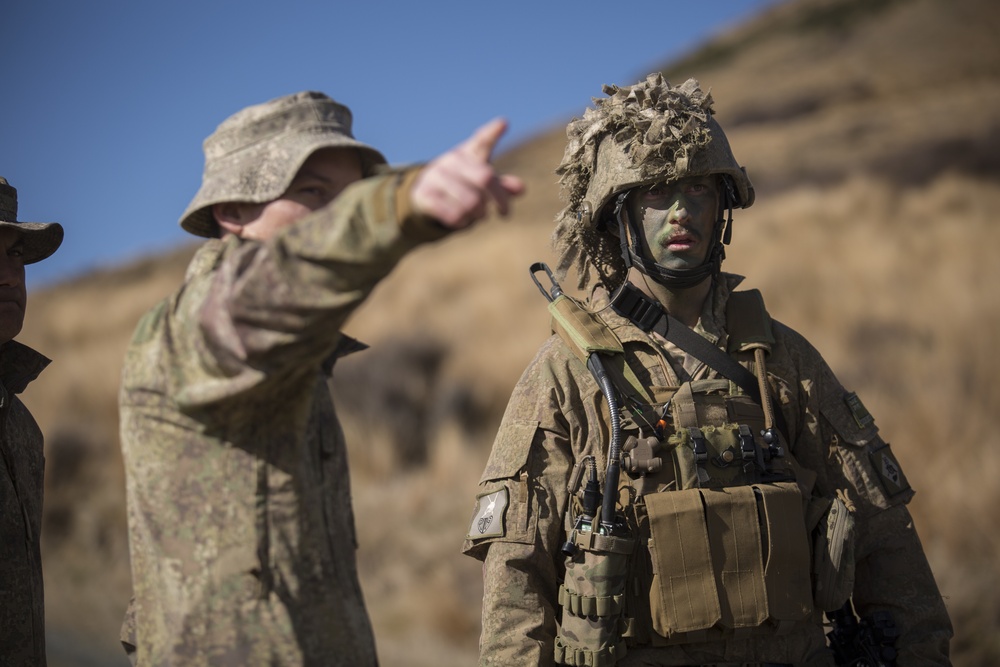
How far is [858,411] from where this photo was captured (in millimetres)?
3762

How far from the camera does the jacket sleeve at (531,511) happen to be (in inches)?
131

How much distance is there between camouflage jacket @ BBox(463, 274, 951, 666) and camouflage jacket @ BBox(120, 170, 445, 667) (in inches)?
35.5

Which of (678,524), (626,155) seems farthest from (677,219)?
(678,524)

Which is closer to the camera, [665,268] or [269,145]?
[269,145]

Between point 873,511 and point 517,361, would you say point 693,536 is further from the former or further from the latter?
point 517,361

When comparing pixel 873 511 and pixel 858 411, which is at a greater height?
pixel 858 411

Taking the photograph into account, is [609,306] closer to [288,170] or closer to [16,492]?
[288,170]

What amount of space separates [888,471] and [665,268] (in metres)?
1.10

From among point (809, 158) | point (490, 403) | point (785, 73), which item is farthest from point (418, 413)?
point (785, 73)

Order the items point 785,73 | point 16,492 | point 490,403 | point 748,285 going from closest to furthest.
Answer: point 16,492 < point 490,403 < point 748,285 < point 785,73

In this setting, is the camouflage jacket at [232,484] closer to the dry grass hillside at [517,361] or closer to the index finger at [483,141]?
the index finger at [483,141]

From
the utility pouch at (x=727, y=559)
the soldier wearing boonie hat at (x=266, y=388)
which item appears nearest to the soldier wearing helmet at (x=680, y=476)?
the utility pouch at (x=727, y=559)

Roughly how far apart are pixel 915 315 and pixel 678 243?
34.7 feet

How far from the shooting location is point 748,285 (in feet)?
49.1
